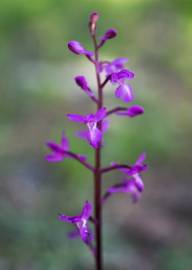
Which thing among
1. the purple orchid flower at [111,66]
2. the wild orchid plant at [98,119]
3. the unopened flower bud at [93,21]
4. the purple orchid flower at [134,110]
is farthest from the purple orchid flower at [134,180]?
the unopened flower bud at [93,21]

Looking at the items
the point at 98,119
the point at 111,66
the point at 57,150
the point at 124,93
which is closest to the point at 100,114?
the point at 98,119

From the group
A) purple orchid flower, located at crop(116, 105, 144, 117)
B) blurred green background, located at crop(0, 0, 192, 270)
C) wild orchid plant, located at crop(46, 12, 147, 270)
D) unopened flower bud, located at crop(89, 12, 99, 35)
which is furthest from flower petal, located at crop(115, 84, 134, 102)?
blurred green background, located at crop(0, 0, 192, 270)

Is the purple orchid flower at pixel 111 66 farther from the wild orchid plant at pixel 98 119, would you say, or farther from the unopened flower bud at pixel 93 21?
the unopened flower bud at pixel 93 21

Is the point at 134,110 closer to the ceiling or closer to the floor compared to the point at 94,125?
closer to the ceiling

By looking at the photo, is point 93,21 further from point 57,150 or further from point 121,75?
point 57,150

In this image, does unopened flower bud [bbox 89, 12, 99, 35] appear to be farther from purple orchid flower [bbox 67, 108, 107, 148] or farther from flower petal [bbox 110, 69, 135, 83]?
purple orchid flower [bbox 67, 108, 107, 148]

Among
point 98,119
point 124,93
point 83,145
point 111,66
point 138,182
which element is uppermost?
point 83,145

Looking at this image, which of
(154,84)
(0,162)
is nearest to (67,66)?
(154,84)

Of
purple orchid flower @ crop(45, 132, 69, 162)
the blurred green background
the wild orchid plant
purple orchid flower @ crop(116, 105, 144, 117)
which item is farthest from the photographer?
the blurred green background

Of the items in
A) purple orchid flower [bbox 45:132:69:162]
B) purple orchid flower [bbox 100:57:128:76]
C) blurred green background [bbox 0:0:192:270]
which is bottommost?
purple orchid flower [bbox 45:132:69:162]
